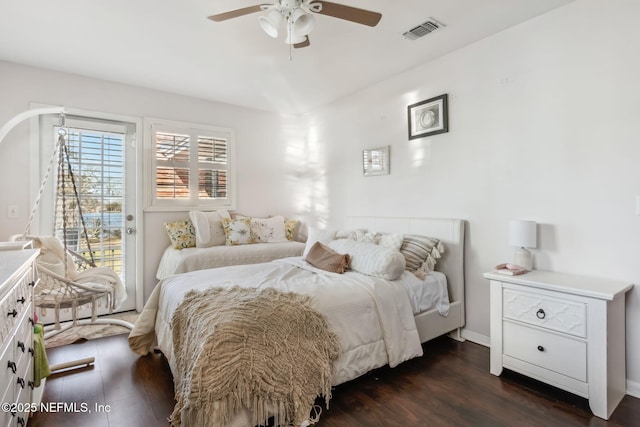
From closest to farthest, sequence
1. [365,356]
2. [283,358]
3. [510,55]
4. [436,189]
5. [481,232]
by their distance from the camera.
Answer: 1. [283,358]
2. [365,356]
3. [510,55]
4. [481,232]
5. [436,189]

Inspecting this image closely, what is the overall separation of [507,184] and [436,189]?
0.62 m

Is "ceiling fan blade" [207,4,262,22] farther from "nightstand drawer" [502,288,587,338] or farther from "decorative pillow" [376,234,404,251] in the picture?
"nightstand drawer" [502,288,587,338]

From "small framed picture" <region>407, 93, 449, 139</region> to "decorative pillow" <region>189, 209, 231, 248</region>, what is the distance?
2.47 meters

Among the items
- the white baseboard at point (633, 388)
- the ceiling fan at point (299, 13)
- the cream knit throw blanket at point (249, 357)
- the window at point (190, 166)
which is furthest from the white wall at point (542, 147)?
the window at point (190, 166)

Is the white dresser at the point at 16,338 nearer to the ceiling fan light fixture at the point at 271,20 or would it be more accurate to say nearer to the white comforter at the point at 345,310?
the white comforter at the point at 345,310

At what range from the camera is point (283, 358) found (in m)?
1.61

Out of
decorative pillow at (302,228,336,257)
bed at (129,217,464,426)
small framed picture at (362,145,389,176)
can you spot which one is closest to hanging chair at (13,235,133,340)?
bed at (129,217,464,426)

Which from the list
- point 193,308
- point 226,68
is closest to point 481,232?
point 193,308

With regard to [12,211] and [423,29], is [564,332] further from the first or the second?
[12,211]

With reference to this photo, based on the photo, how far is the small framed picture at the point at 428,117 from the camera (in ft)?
9.58

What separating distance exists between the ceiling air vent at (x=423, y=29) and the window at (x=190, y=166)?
104 inches

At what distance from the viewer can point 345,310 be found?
78.2 inches

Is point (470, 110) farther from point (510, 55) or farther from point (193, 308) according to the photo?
point (193, 308)

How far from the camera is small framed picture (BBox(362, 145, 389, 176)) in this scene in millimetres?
3473
